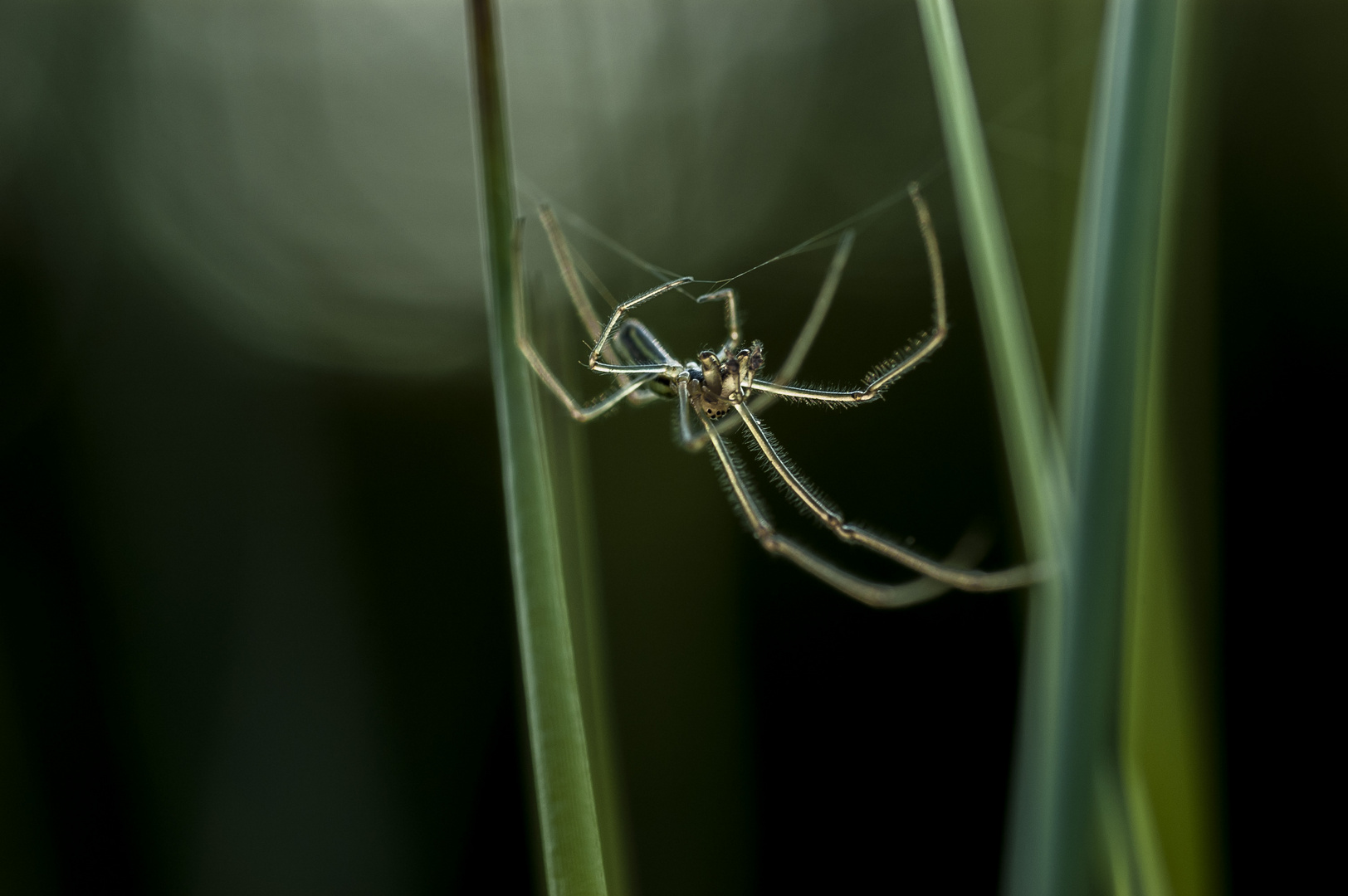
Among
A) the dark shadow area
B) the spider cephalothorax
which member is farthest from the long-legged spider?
the dark shadow area

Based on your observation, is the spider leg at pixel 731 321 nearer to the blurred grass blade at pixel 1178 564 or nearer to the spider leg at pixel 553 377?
the spider leg at pixel 553 377

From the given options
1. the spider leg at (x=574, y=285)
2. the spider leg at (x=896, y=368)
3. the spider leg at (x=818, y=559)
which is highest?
the spider leg at (x=574, y=285)

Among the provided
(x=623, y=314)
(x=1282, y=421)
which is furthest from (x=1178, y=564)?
(x=1282, y=421)

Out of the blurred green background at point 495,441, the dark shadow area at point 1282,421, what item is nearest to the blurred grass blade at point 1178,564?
the blurred green background at point 495,441

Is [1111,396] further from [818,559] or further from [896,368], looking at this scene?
[896,368]

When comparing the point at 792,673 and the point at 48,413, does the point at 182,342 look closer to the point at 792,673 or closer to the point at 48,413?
the point at 48,413

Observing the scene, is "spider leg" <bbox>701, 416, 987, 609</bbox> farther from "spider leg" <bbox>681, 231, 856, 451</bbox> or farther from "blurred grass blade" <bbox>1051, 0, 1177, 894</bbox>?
"blurred grass blade" <bbox>1051, 0, 1177, 894</bbox>
